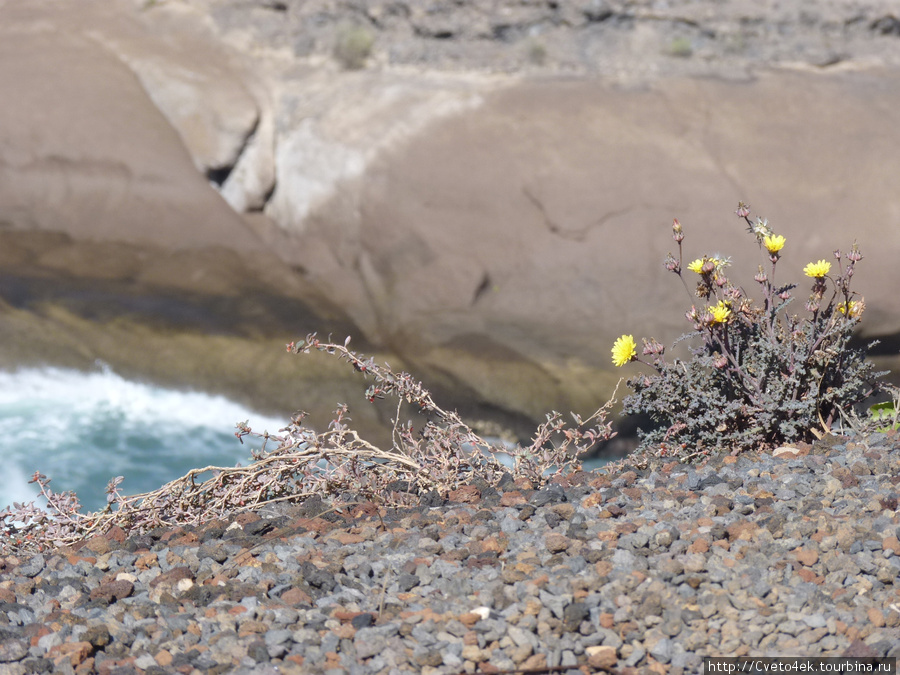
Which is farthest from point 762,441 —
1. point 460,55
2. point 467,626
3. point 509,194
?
point 460,55

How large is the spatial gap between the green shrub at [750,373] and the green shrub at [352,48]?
182 inches

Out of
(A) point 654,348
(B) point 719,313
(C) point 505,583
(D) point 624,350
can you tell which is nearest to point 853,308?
(B) point 719,313

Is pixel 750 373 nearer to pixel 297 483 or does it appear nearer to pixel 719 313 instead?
pixel 719 313

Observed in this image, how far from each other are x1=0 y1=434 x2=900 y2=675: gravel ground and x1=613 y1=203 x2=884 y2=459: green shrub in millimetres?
254

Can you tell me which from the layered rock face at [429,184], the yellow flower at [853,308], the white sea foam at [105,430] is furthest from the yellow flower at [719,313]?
the white sea foam at [105,430]

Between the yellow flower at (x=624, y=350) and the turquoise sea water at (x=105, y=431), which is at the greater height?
the yellow flower at (x=624, y=350)

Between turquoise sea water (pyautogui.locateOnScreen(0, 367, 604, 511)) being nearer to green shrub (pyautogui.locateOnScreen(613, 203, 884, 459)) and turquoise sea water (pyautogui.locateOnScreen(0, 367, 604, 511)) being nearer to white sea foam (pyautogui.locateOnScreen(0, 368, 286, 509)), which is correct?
white sea foam (pyautogui.locateOnScreen(0, 368, 286, 509))

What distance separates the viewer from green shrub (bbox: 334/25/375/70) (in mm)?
6926

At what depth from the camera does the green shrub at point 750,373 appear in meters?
2.90

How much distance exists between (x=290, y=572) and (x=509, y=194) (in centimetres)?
399

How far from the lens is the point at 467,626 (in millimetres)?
1913

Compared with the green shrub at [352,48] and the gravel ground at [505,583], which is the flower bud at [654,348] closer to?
the gravel ground at [505,583]

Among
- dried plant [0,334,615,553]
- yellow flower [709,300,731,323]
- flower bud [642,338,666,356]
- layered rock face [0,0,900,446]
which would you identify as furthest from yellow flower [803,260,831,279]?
layered rock face [0,0,900,446]

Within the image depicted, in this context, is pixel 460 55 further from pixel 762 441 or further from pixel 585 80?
pixel 762 441
